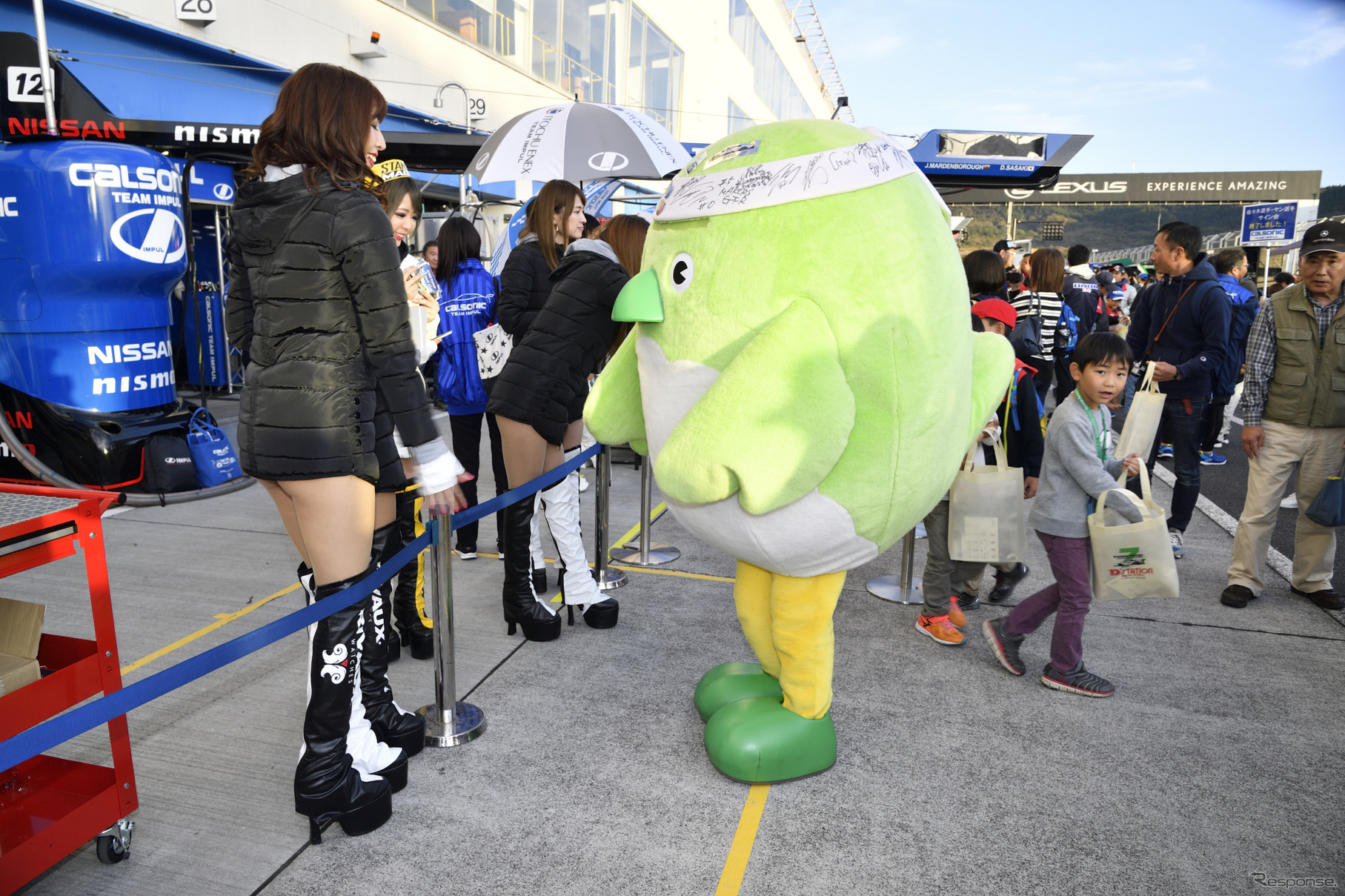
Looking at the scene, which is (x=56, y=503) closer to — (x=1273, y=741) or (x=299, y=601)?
(x=299, y=601)

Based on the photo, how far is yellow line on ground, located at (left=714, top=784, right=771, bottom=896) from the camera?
2365 mm

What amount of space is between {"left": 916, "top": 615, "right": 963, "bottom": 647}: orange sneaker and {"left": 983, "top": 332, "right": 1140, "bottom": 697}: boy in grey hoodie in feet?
1.50

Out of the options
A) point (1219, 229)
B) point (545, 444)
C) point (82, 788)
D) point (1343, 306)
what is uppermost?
point (1219, 229)

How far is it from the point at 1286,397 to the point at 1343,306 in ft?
1.77

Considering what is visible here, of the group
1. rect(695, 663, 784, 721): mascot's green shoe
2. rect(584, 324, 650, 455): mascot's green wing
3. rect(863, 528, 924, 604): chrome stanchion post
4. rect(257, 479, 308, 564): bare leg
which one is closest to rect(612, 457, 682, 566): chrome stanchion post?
rect(863, 528, 924, 604): chrome stanchion post

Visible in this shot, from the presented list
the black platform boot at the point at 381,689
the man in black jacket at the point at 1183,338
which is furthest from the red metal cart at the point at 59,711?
the man in black jacket at the point at 1183,338

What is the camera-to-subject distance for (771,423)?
2.19m

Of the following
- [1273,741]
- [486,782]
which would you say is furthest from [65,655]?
[1273,741]

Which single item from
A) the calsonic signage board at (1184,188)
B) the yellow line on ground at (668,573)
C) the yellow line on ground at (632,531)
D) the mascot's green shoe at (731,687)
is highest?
the calsonic signage board at (1184,188)

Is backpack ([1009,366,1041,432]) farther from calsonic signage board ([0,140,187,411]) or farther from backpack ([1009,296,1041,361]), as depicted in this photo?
calsonic signage board ([0,140,187,411])

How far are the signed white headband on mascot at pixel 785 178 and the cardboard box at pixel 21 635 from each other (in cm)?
217

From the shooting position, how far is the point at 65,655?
247cm

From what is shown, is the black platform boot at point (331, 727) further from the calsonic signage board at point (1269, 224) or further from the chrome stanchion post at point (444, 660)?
the calsonic signage board at point (1269, 224)

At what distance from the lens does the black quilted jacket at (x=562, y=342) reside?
3.63m
